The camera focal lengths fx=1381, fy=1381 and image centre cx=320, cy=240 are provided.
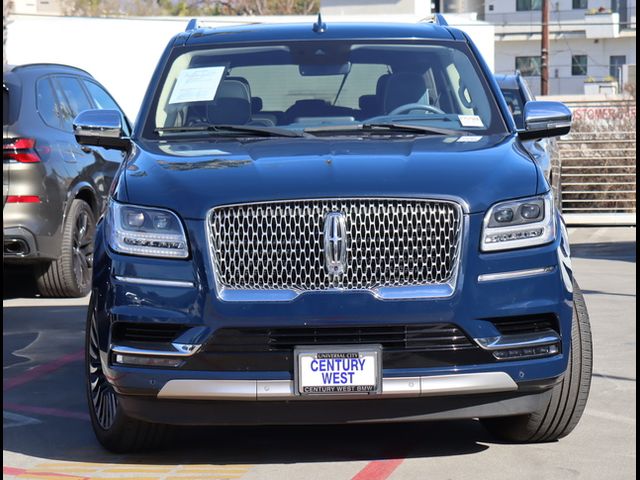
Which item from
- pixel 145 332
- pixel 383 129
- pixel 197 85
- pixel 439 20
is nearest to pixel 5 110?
pixel 197 85

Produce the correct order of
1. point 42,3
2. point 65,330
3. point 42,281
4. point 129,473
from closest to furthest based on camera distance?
point 129,473, point 65,330, point 42,281, point 42,3

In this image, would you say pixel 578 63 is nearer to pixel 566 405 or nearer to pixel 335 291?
pixel 566 405

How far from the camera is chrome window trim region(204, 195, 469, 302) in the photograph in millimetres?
5234

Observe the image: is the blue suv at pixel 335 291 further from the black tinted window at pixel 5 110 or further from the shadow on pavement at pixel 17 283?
the shadow on pavement at pixel 17 283

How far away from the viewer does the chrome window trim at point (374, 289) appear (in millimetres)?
5234

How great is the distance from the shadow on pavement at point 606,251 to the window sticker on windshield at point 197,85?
819cm

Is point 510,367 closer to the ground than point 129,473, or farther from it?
farther from it

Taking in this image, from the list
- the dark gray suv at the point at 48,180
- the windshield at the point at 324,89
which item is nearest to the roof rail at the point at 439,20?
the windshield at the point at 324,89

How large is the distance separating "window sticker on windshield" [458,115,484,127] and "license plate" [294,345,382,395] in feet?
5.54

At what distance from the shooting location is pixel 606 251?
15.4 m

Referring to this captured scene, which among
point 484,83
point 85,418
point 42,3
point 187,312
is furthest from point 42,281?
point 42,3

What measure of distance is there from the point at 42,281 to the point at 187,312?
6.26m

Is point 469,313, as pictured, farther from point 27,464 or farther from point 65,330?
point 65,330

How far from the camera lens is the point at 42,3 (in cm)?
→ 7619
